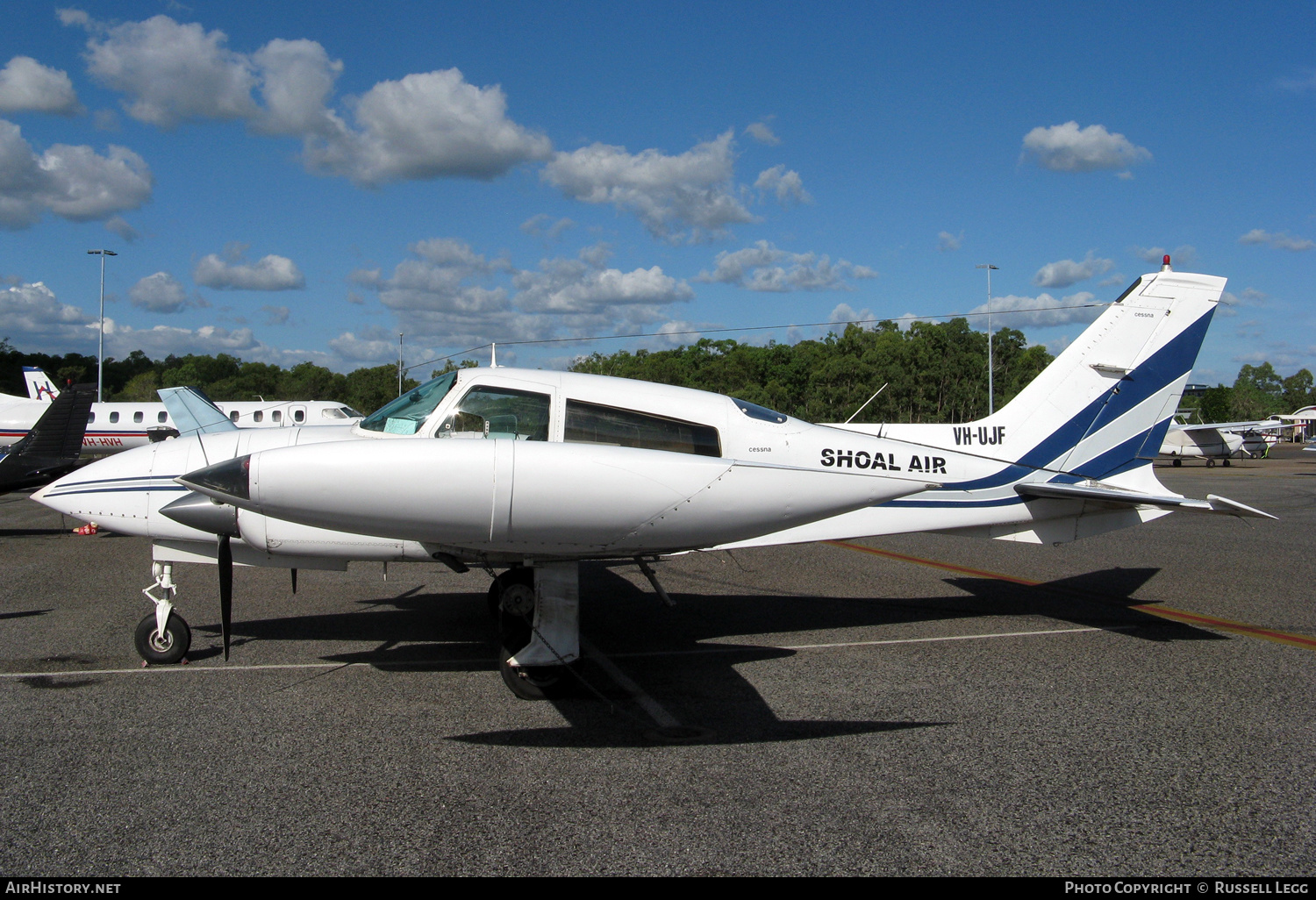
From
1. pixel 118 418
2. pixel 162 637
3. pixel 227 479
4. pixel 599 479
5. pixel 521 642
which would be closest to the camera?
pixel 227 479

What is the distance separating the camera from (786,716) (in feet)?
17.5

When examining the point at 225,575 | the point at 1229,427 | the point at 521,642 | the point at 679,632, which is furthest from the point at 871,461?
the point at 1229,427

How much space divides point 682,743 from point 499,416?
9.02ft

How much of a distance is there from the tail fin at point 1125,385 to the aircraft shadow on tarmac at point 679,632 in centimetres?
171

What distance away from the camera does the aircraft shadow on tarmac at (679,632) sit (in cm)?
516

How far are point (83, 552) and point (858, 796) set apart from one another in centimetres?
1286

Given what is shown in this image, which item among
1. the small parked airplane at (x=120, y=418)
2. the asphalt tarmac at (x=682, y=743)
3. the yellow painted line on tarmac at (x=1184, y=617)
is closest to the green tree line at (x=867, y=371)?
the small parked airplane at (x=120, y=418)

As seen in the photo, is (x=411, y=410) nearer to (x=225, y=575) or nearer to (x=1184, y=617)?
(x=225, y=575)

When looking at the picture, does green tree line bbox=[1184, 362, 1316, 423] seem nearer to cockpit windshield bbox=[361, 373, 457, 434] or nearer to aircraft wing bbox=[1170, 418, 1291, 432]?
aircraft wing bbox=[1170, 418, 1291, 432]

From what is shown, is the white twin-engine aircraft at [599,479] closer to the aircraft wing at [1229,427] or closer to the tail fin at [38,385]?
the tail fin at [38,385]

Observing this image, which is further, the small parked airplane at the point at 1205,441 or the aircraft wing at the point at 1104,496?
the small parked airplane at the point at 1205,441

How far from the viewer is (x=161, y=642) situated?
20.9ft

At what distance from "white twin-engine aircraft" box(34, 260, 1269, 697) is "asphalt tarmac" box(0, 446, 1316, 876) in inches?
29.2

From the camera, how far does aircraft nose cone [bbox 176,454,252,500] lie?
4430mm
